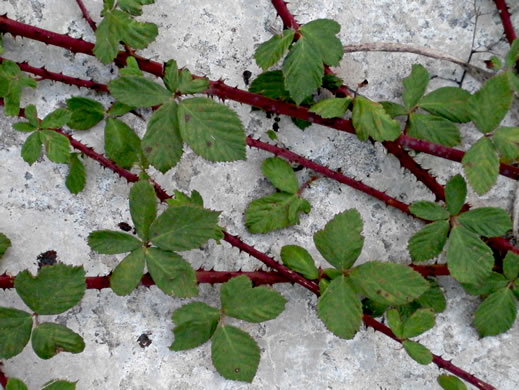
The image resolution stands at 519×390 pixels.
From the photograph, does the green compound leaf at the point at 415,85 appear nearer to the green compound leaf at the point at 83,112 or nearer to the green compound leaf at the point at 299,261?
the green compound leaf at the point at 299,261

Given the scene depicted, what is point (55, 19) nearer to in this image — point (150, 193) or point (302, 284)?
point (150, 193)

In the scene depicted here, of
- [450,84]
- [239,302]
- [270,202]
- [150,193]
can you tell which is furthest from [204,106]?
[450,84]

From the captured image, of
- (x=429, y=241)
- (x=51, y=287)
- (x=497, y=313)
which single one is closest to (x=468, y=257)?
(x=429, y=241)

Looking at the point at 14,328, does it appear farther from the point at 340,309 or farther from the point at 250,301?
the point at 340,309

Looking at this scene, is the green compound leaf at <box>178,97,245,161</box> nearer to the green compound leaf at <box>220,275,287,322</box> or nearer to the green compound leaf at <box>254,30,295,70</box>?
the green compound leaf at <box>254,30,295,70</box>

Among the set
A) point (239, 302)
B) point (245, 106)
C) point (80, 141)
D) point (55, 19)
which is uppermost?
point (55, 19)

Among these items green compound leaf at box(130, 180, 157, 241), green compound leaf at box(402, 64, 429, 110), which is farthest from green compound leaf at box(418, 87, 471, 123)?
green compound leaf at box(130, 180, 157, 241)
